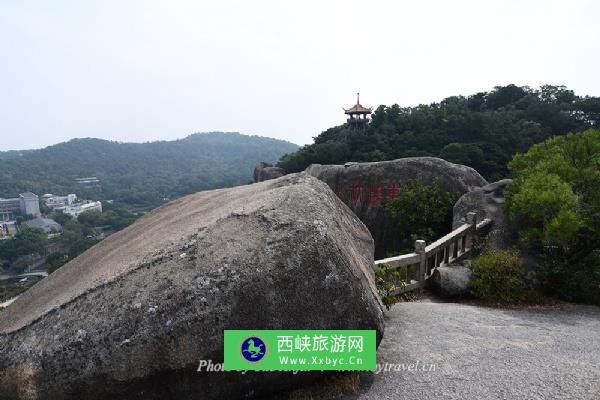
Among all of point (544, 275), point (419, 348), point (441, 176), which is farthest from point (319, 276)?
point (441, 176)

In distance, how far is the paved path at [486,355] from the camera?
137 inches

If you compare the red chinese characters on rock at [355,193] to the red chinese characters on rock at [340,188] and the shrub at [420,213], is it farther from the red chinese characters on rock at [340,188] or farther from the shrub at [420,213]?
the shrub at [420,213]

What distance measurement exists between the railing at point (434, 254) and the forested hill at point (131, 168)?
87.2 m

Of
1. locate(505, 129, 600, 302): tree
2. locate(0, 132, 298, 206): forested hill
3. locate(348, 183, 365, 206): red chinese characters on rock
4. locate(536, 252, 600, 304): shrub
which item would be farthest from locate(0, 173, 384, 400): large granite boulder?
locate(0, 132, 298, 206): forested hill

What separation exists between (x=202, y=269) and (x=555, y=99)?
46171mm

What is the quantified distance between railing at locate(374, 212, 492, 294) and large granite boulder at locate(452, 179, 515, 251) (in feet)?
0.90

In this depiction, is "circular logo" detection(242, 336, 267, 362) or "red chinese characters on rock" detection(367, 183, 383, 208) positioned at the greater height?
"red chinese characters on rock" detection(367, 183, 383, 208)

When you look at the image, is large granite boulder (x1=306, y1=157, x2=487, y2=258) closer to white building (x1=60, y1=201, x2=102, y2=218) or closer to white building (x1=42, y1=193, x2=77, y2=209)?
white building (x1=60, y1=201, x2=102, y2=218)

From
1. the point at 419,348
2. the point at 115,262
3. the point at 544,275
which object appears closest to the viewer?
the point at 115,262

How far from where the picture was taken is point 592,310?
6387mm

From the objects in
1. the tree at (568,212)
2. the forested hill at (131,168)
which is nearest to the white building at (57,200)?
the forested hill at (131,168)

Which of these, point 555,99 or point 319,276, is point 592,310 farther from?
point 555,99

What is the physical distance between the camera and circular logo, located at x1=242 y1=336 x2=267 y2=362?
304cm

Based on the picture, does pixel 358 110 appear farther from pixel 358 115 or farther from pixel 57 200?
pixel 57 200
